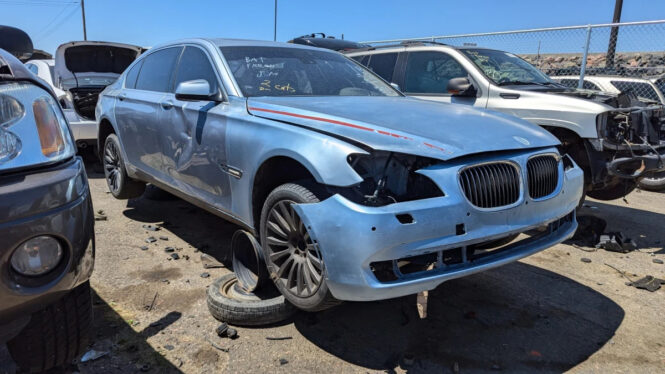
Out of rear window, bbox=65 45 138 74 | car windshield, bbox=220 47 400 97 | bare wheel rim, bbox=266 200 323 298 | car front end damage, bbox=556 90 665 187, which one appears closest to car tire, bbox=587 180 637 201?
car front end damage, bbox=556 90 665 187

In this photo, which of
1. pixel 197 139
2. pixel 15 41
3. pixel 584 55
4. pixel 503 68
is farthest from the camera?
pixel 584 55

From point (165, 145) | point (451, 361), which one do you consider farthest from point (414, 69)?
point (451, 361)

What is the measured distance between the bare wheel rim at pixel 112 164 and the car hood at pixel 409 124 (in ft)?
8.62

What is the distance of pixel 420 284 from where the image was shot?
232 centimetres

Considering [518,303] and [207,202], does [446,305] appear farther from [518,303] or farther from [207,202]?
[207,202]

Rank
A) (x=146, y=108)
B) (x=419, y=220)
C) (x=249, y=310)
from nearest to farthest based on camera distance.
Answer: (x=419, y=220) → (x=249, y=310) → (x=146, y=108)

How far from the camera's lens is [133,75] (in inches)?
197

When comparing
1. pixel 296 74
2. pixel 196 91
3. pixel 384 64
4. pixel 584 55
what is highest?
pixel 584 55

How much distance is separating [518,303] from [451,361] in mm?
1000

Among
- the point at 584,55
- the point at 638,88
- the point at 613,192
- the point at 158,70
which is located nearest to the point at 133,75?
the point at 158,70

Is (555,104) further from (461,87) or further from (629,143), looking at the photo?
(461,87)

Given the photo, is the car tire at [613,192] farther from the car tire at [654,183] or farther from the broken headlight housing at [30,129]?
the broken headlight housing at [30,129]

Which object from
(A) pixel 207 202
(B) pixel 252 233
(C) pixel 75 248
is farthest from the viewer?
(A) pixel 207 202

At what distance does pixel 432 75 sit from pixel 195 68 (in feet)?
10.5
